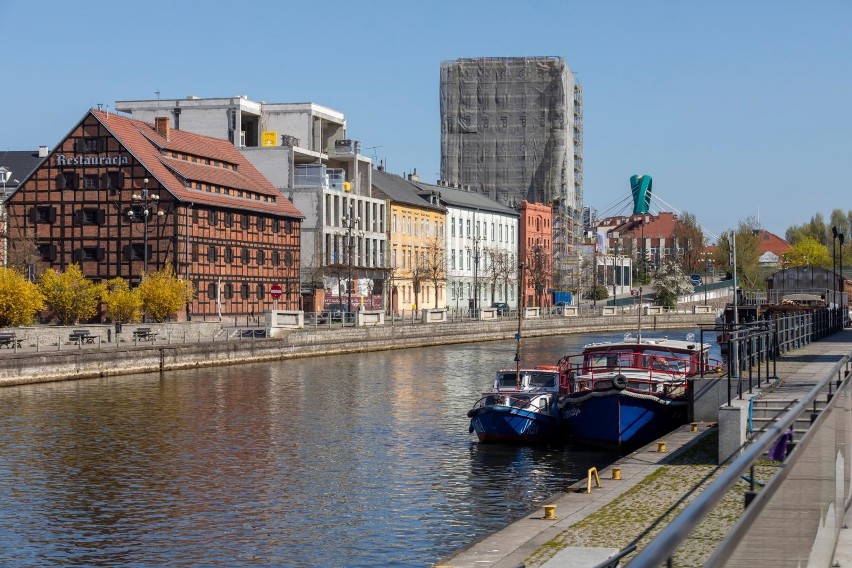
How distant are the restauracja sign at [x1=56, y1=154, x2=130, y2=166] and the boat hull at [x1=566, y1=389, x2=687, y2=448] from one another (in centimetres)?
5974

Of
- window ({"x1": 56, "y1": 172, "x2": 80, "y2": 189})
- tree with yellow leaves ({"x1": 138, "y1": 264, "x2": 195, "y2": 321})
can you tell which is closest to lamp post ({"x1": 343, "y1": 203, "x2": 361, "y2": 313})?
window ({"x1": 56, "y1": 172, "x2": 80, "y2": 189})

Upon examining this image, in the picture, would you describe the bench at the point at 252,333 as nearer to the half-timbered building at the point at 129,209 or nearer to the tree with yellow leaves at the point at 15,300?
the half-timbered building at the point at 129,209

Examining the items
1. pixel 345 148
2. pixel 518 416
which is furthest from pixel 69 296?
pixel 345 148

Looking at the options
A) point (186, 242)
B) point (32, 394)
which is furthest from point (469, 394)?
point (186, 242)

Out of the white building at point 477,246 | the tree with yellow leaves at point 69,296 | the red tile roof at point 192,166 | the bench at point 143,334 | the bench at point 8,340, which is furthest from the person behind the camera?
the white building at point 477,246

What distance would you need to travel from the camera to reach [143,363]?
6391 centimetres

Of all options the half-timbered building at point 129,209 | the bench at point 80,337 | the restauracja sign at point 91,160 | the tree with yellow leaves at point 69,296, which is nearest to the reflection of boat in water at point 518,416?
the bench at point 80,337

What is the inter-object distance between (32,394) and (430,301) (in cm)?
8654

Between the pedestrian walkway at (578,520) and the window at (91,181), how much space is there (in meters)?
66.6

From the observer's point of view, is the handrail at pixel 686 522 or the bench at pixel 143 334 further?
the bench at pixel 143 334

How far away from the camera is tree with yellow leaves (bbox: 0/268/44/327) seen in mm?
64375

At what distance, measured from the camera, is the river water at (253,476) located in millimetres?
23453

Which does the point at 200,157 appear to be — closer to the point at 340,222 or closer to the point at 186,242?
the point at 186,242

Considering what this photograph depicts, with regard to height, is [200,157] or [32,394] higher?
[200,157]
